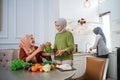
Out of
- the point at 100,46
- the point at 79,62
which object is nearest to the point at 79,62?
the point at 79,62

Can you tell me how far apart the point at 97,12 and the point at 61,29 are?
2.72m

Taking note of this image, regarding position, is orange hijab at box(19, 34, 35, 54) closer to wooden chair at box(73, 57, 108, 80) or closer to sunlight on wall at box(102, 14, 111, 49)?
wooden chair at box(73, 57, 108, 80)

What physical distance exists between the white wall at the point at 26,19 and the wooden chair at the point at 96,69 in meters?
0.96

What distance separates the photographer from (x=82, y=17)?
15.7ft

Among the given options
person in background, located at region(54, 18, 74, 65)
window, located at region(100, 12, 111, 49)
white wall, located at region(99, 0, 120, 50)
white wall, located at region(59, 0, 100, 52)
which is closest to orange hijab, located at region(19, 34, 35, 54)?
person in background, located at region(54, 18, 74, 65)

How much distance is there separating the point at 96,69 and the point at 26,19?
1.55m

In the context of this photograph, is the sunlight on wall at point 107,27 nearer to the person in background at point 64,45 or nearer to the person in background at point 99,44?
the person in background at point 99,44

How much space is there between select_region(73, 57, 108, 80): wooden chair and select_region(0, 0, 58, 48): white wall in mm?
959

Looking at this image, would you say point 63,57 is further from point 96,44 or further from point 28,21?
point 96,44

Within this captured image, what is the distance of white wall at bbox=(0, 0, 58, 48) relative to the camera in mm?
3010

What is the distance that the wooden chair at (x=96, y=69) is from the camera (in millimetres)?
2109

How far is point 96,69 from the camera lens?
2.25 meters

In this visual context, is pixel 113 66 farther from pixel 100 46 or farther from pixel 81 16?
pixel 81 16

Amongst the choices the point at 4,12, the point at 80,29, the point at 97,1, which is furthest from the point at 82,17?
the point at 4,12
